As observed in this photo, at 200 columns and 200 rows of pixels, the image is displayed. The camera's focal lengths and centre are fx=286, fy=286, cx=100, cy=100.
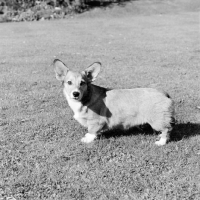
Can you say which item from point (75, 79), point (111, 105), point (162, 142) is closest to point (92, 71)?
point (75, 79)

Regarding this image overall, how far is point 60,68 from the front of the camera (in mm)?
4953

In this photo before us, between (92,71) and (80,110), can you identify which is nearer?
(80,110)

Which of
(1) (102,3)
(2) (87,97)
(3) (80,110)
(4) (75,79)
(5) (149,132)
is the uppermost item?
(4) (75,79)

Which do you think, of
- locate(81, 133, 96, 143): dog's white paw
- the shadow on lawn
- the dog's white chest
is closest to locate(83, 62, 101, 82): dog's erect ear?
the dog's white chest

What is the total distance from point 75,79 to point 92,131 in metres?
0.96

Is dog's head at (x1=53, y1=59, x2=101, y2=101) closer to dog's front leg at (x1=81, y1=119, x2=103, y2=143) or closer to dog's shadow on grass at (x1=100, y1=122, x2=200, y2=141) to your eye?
dog's front leg at (x1=81, y1=119, x2=103, y2=143)

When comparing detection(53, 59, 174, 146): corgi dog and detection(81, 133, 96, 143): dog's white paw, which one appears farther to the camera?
detection(81, 133, 96, 143): dog's white paw

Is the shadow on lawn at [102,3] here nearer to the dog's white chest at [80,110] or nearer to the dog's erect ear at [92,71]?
the dog's erect ear at [92,71]

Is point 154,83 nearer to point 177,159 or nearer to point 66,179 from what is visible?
point 177,159

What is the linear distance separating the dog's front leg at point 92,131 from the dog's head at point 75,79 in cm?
53

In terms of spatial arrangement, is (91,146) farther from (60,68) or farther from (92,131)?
(60,68)

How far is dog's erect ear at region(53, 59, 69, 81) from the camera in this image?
4.86 meters

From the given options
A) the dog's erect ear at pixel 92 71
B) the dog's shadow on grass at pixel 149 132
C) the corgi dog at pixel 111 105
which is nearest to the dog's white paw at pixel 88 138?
the corgi dog at pixel 111 105

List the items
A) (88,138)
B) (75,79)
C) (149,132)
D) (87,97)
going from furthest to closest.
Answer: (149,132), (88,138), (87,97), (75,79)
